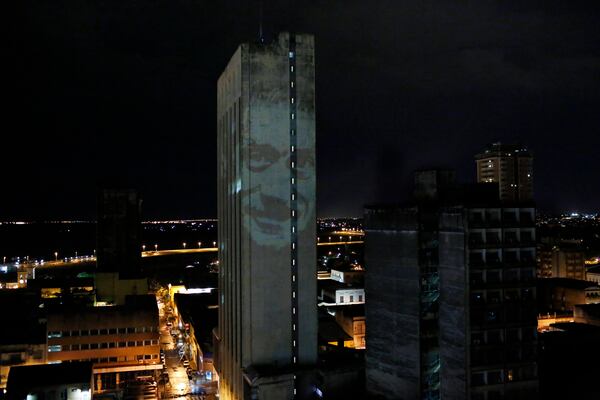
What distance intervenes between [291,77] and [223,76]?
8.41 meters

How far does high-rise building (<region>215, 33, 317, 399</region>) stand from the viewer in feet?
122

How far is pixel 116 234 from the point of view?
105 meters

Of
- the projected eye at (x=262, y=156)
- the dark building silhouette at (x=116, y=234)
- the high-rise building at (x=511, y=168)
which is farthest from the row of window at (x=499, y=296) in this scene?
the high-rise building at (x=511, y=168)

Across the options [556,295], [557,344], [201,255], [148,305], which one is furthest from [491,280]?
[201,255]

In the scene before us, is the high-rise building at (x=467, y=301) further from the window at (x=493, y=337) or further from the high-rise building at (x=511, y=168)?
the high-rise building at (x=511, y=168)

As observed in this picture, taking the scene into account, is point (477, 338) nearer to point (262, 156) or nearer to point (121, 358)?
point (262, 156)

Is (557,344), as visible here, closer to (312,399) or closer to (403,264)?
(403,264)

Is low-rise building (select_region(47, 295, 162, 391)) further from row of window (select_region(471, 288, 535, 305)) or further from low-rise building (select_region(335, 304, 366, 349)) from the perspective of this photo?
row of window (select_region(471, 288, 535, 305))

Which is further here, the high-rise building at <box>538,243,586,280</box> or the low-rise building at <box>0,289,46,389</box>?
the high-rise building at <box>538,243,586,280</box>

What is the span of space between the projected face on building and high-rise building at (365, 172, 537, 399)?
7549mm

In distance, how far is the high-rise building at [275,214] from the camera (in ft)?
122

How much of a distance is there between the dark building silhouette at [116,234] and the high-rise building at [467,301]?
77.8 m

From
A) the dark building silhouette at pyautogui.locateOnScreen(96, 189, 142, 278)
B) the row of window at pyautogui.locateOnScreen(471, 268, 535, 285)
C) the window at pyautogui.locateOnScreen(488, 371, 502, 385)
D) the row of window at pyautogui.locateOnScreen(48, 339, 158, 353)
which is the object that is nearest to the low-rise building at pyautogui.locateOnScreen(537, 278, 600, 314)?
the row of window at pyautogui.locateOnScreen(471, 268, 535, 285)

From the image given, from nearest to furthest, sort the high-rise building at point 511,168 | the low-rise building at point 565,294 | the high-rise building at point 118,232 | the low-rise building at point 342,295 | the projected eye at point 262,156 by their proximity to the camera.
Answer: the projected eye at point 262,156 < the low-rise building at point 342,295 < the low-rise building at point 565,294 < the high-rise building at point 118,232 < the high-rise building at point 511,168
